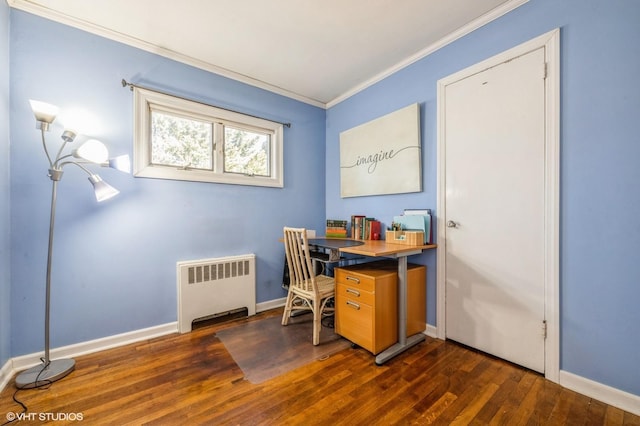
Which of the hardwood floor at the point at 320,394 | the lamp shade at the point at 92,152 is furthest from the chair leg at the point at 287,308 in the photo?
the lamp shade at the point at 92,152

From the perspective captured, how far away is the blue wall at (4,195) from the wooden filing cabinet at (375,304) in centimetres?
232

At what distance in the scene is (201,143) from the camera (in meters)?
2.55

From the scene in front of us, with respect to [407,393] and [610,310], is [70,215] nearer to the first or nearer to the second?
[407,393]

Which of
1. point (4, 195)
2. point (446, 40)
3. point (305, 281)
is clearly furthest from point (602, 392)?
point (4, 195)

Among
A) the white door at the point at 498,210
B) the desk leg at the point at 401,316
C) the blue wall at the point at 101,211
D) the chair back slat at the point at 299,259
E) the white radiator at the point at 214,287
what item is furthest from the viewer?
the white radiator at the point at 214,287

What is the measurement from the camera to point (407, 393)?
4.82 feet

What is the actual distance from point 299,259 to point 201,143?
161 cm

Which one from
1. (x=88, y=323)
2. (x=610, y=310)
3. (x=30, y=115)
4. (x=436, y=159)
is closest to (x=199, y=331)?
(x=88, y=323)

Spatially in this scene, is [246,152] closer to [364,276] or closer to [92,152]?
[92,152]

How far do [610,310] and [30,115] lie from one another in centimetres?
401

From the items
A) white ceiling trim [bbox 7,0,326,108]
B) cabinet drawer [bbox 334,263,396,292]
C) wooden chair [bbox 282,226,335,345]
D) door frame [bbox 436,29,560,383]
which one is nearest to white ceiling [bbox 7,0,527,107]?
white ceiling trim [bbox 7,0,326,108]

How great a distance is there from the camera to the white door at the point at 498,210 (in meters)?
1.64

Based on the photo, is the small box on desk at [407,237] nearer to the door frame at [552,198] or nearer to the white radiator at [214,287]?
the door frame at [552,198]

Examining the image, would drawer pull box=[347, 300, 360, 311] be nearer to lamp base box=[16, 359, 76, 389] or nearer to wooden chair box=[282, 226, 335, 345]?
wooden chair box=[282, 226, 335, 345]
